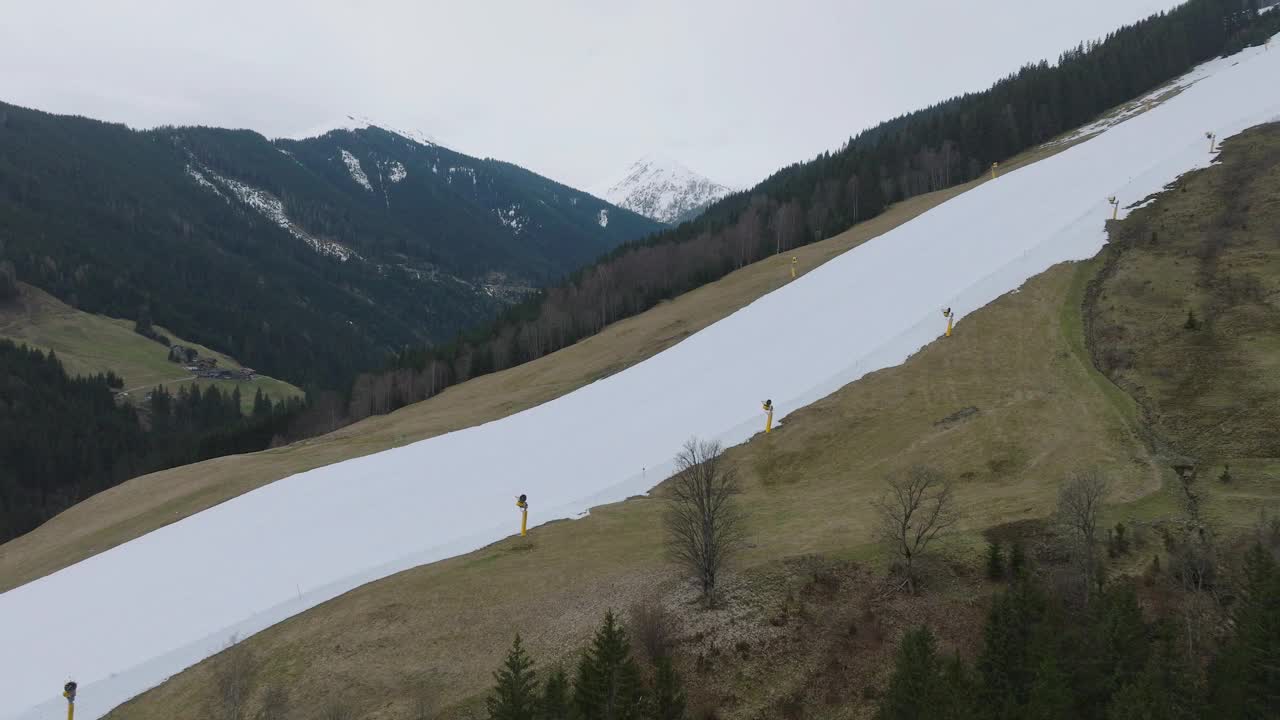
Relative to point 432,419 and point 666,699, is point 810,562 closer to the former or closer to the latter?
point 666,699

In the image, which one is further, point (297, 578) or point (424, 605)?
point (297, 578)

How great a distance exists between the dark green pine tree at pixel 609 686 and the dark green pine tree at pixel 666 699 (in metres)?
0.56

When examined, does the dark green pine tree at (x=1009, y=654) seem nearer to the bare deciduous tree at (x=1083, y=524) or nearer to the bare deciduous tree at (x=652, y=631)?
the bare deciduous tree at (x=1083, y=524)

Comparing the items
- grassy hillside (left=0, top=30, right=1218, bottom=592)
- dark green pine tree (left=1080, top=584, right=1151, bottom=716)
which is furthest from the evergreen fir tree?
grassy hillside (left=0, top=30, right=1218, bottom=592)

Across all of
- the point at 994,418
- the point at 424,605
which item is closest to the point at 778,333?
the point at 994,418

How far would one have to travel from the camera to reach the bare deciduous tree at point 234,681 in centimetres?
2547

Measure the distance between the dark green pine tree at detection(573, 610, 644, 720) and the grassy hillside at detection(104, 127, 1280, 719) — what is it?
3.00 m

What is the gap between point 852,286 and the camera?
68.7 metres

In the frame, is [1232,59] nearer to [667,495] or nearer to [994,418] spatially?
[994,418]

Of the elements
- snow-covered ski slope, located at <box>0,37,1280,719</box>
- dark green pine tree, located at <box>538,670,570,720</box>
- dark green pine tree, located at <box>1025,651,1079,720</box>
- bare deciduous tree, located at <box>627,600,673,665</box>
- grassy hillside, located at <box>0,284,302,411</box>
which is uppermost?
grassy hillside, located at <box>0,284,302,411</box>

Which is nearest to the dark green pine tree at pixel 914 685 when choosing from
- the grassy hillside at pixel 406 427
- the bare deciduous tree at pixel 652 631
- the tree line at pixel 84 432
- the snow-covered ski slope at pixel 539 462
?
the bare deciduous tree at pixel 652 631

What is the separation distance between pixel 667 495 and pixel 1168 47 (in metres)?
146

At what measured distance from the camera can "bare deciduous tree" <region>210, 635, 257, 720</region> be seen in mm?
25469

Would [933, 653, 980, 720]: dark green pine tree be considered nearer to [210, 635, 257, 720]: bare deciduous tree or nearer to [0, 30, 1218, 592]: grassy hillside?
[210, 635, 257, 720]: bare deciduous tree
